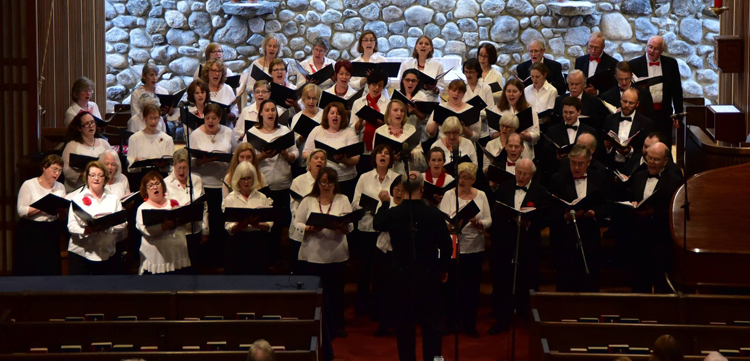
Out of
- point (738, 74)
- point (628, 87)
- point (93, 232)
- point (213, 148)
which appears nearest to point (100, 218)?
point (93, 232)

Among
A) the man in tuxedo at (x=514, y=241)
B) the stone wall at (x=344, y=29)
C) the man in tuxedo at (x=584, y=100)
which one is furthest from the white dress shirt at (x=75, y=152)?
the stone wall at (x=344, y=29)

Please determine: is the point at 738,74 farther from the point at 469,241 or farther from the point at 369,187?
the point at 369,187

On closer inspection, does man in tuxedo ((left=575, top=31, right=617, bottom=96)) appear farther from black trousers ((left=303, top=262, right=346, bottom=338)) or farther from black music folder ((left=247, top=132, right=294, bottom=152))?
black trousers ((left=303, top=262, right=346, bottom=338))

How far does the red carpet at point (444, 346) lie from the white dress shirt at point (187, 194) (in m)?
1.13

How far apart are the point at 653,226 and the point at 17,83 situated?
15.6 ft

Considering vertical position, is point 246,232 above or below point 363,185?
below

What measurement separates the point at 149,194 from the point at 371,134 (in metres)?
1.78

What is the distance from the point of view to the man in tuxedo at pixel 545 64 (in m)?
8.30

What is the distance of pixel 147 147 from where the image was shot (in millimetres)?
7070

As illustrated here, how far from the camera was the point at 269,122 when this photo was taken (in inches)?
275

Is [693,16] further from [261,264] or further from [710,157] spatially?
[261,264]

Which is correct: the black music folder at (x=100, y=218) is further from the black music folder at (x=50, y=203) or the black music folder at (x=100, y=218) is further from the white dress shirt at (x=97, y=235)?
the black music folder at (x=50, y=203)

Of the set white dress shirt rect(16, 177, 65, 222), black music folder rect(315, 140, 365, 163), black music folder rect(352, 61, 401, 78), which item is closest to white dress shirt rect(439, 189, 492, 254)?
black music folder rect(315, 140, 365, 163)

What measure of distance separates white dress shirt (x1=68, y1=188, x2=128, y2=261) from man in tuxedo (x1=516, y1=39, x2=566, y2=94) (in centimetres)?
367
